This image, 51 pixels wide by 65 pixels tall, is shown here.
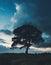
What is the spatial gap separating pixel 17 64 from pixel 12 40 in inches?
1152

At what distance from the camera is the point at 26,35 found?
67.2 m

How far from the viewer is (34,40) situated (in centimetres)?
6719

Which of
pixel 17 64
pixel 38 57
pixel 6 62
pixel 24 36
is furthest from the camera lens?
pixel 24 36

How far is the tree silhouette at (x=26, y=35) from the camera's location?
67125mm

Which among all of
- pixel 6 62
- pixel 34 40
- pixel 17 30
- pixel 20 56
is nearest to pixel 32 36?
pixel 34 40

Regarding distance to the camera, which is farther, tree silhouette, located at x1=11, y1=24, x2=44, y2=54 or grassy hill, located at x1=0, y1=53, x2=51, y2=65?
tree silhouette, located at x1=11, y1=24, x2=44, y2=54

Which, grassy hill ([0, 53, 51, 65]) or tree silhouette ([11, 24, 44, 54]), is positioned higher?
tree silhouette ([11, 24, 44, 54])

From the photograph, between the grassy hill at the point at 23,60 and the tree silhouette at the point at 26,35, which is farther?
the tree silhouette at the point at 26,35

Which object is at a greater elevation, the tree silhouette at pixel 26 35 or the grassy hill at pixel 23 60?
the tree silhouette at pixel 26 35

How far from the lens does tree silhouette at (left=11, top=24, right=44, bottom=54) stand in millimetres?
67125

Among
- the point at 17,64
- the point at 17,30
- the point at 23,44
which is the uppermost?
the point at 17,30

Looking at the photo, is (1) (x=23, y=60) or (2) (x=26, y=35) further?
(2) (x=26, y=35)

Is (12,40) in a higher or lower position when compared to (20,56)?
higher

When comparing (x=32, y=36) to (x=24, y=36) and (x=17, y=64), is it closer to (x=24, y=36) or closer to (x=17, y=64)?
(x=24, y=36)
